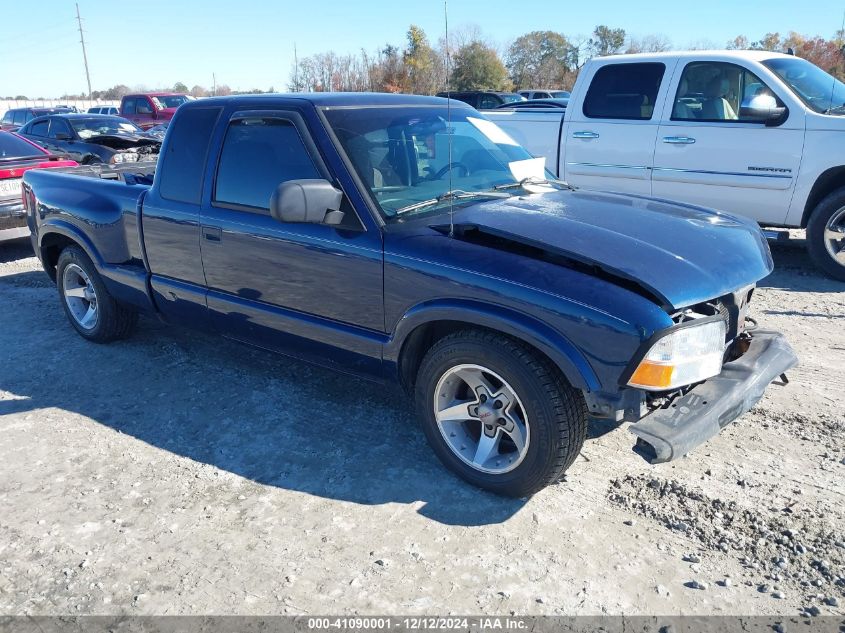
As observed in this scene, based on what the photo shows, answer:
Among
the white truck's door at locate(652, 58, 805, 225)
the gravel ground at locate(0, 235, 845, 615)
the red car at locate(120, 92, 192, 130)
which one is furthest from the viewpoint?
the red car at locate(120, 92, 192, 130)

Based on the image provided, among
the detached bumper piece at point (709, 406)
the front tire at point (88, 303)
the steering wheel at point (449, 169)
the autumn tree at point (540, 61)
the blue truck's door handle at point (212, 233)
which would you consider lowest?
the front tire at point (88, 303)

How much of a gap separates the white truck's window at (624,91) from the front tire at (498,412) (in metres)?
5.15

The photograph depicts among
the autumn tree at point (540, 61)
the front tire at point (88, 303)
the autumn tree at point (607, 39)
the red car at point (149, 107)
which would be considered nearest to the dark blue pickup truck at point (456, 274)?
the front tire at point (88, 303)

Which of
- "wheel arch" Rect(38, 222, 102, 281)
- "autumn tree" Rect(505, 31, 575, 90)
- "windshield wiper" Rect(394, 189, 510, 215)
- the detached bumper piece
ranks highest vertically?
"autumn tree" Rect(505, 31, 575, 90)

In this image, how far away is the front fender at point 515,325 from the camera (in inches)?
111

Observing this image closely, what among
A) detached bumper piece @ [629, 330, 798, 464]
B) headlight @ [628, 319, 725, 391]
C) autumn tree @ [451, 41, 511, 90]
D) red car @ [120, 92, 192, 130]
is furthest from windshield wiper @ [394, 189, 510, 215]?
red car @ [120, 92, 192, 130]

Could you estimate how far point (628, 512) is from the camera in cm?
315

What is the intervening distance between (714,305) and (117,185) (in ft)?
13.2

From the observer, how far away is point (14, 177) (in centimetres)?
859

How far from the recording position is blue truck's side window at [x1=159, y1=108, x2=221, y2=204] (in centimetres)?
424

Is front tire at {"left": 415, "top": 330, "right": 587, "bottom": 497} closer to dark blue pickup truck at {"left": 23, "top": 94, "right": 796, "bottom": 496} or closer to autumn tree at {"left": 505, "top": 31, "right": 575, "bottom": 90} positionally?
dark blue pickup truck at {"left": 23, "top": 94, "right": 796, "bottom": 496}

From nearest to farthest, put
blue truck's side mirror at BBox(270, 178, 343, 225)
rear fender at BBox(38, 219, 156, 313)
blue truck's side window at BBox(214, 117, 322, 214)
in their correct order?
blue truck's side mirror at BBox(270, 178, 343, 225) < blue truck's side window at BBox(214, 117, 322, 214) < rear fender at BBox(38, 219, 156, 313)

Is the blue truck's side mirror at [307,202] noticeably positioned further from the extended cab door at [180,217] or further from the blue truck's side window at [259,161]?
the extended cab door at [180,217]

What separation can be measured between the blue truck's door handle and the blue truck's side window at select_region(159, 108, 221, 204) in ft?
0.74
